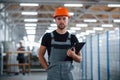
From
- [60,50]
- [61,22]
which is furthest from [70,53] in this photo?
[61,22]

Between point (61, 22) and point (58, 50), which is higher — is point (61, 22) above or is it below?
above

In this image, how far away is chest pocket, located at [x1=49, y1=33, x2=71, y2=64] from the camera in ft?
10.3

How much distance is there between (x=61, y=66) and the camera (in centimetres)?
315

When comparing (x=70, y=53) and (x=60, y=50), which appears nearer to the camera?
(x=70, y=53)

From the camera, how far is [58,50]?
316 centimetres

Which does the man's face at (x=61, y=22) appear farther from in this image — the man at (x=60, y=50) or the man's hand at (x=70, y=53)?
the man's hand at (x=70, y=53)

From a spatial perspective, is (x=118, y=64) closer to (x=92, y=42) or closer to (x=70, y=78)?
(x=92, y=42)

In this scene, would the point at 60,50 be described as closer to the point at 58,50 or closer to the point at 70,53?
the point at 58,50

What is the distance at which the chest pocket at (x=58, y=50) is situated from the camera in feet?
10.3

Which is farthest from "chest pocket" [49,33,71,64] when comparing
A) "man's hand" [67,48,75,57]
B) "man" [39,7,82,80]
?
"man's hand" [67,48,75,57]

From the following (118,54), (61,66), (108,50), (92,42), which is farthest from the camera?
(92,42)

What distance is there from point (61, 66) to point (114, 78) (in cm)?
442

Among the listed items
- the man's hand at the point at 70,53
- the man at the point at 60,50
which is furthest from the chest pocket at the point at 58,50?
the man's hand at the point at 70,53

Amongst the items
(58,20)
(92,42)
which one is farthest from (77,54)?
(92,42)
